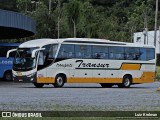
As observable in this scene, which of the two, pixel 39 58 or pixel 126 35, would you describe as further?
pixel 126 35

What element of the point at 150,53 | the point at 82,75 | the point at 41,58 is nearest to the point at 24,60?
the point at 41,58

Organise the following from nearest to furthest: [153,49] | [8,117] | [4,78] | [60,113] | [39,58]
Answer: [8,117] < [60,113] < [39,58] < [153,49] < [4,78]

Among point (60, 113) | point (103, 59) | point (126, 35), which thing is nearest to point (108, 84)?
point (103, 59)

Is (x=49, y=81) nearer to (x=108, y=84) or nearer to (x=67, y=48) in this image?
(x=67, y=48)

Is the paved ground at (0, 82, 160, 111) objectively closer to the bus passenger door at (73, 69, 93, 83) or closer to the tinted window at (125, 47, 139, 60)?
the bus passenger door at (73, 69, 93, 83)

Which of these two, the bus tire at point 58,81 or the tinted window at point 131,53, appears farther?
the tinted window at point 131,53

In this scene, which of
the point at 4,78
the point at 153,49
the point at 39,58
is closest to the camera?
the point at 39,58

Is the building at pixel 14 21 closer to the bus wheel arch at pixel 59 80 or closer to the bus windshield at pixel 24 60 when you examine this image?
the bus windshield at pixel 24 60

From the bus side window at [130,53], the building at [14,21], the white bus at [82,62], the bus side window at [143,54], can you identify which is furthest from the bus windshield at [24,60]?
the bus side window at [143,54]

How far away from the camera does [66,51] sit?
31266mm

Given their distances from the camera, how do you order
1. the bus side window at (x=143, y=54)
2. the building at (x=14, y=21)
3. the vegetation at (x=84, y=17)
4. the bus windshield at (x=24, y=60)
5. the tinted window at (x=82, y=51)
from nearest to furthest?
the bus windshield at (x=24, y=60) < the tinted window at (x=82, y=51) < the bus side window at (x=143, y=54) < the building at (x=14, y=21) < the vegetation at (x=84, y=17)

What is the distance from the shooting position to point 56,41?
30.7 meters

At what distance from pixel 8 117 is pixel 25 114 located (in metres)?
0.36

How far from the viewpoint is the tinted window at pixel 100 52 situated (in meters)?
32.5
